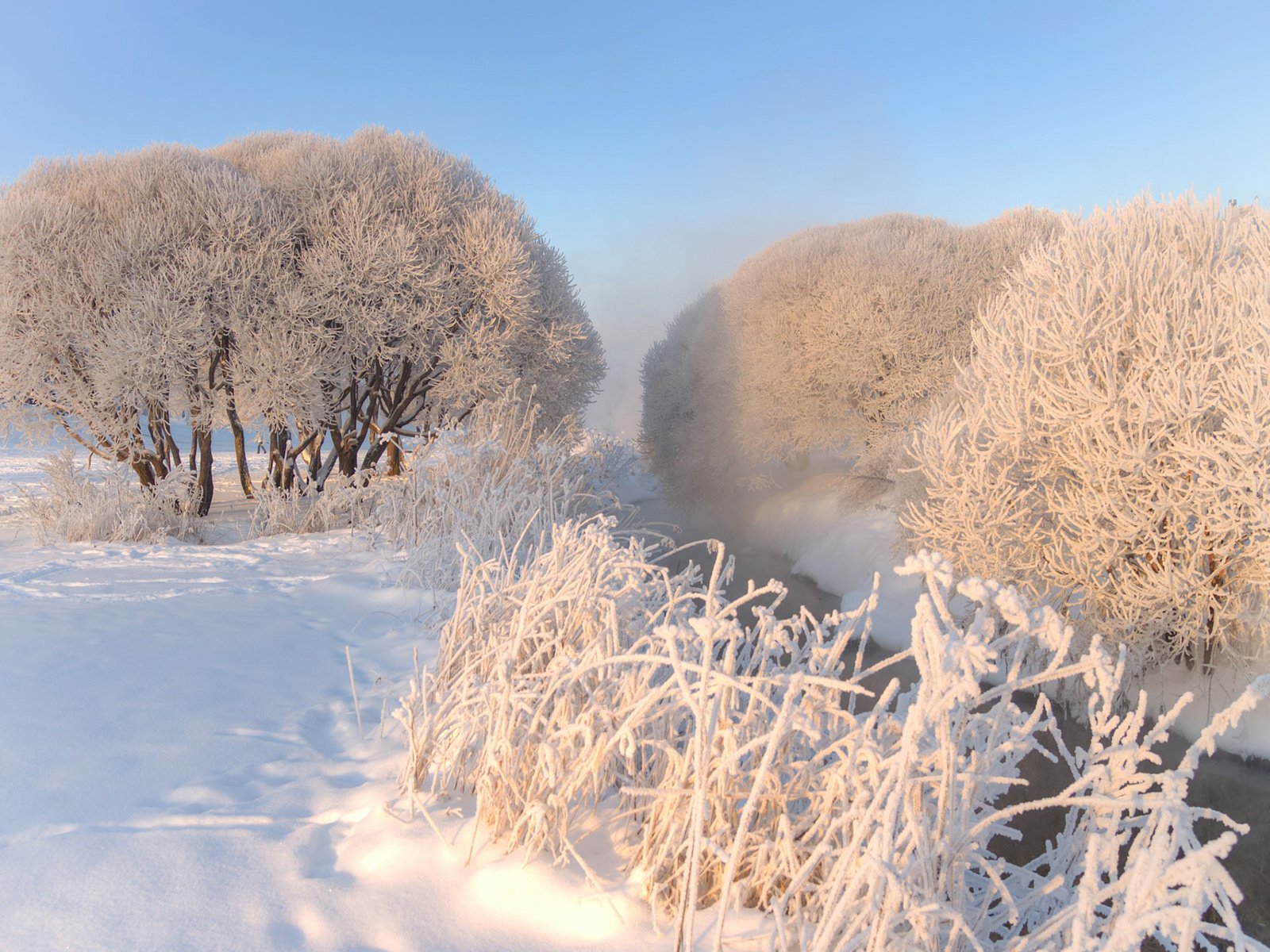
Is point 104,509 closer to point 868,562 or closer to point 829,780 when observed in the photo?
point 829,780

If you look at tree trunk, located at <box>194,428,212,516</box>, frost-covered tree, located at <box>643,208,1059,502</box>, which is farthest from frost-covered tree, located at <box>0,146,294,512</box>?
frost-covered tree, located at <box>643,208,1059,502</box>

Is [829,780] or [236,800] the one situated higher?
[829,780]

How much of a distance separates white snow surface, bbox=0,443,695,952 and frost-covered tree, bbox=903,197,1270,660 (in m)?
6.06

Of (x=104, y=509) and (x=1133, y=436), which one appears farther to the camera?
(x=104, y=509)

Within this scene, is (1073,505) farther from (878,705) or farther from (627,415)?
(627,415)

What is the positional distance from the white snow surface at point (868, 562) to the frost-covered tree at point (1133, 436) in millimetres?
338

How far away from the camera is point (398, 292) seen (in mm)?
12516

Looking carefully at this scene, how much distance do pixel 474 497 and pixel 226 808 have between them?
5238mm

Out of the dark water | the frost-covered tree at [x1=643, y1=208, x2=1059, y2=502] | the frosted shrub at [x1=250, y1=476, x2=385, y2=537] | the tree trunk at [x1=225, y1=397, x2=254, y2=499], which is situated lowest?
the dark water

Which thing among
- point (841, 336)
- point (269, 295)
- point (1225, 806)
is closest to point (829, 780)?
point (1225, 806)

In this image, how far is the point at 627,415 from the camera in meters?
37.2

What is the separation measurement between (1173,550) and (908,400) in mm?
9063

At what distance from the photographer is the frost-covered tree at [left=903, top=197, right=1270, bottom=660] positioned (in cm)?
660

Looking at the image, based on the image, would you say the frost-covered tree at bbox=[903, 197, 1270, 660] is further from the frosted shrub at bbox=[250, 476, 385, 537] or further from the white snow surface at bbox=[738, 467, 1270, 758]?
the frosted shrub at bbox=[250, 476, 385, 537]
